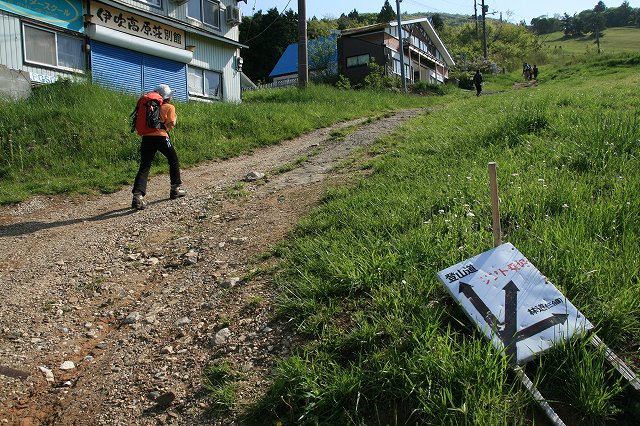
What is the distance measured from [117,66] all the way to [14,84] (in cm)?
468

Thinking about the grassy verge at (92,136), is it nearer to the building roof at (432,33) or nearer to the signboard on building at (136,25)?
the signboard on building at (136,25)

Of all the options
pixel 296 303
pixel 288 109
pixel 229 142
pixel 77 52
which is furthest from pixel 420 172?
pixel 77 52

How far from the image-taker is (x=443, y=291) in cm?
298

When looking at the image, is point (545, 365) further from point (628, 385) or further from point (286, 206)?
point (286, 206)

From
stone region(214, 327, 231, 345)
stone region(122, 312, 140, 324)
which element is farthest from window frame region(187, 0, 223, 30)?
stone region(214, 327, 231, 345)

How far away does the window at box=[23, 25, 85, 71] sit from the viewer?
13.3 meters

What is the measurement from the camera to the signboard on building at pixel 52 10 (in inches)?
504

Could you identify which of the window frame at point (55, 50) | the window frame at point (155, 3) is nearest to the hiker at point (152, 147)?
the window frame at point (55, 50)

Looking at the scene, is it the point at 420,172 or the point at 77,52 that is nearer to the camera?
the point at 420,172

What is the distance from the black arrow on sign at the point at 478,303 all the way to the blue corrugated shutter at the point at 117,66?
1393 centimetres

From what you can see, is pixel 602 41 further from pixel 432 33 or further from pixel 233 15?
pixel 233 15

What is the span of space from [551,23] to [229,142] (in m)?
143

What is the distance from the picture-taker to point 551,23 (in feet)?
422

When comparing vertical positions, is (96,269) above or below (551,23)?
below
